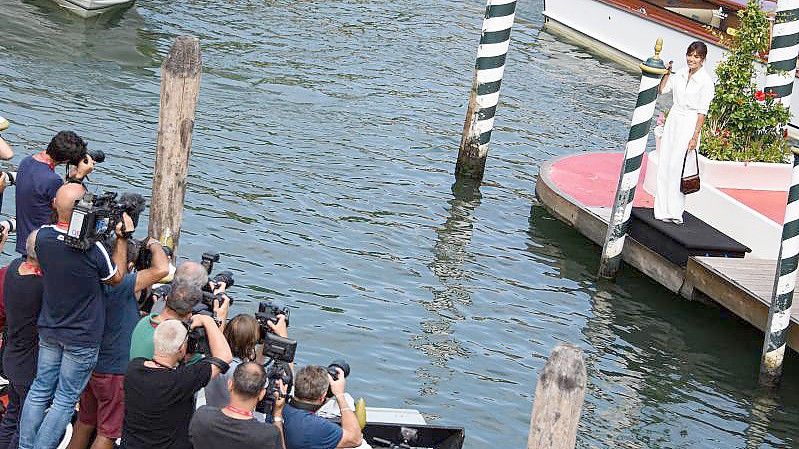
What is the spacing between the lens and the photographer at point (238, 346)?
632 centimetres

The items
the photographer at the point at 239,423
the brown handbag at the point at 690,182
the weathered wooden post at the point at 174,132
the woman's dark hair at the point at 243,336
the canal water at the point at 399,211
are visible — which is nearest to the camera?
the photographer at the point at 239,423

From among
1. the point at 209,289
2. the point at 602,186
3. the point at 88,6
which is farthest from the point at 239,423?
the point at 88,6

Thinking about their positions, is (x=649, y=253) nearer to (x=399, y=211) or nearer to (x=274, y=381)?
(x=399, y=211)

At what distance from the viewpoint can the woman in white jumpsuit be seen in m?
11.6

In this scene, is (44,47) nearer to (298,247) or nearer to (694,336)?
(298,247)

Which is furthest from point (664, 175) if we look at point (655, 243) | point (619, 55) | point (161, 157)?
point (619, 55)

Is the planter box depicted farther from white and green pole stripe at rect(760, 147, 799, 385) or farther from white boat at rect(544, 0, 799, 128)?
white boat at rect(544, 0, 799, 128)

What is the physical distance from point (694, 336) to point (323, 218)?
373 cm

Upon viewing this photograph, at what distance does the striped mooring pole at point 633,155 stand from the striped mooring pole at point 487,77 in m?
2.38

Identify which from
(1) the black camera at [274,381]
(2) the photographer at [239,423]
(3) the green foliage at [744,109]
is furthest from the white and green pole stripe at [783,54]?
(2) the photographer at [239,423]

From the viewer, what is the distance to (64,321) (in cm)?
640

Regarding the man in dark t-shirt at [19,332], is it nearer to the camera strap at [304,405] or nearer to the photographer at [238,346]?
the photographer at [238,346]

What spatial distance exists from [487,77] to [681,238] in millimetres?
3189

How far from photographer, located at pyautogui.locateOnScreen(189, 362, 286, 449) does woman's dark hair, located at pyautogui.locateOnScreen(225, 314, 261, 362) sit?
0.79 meters
